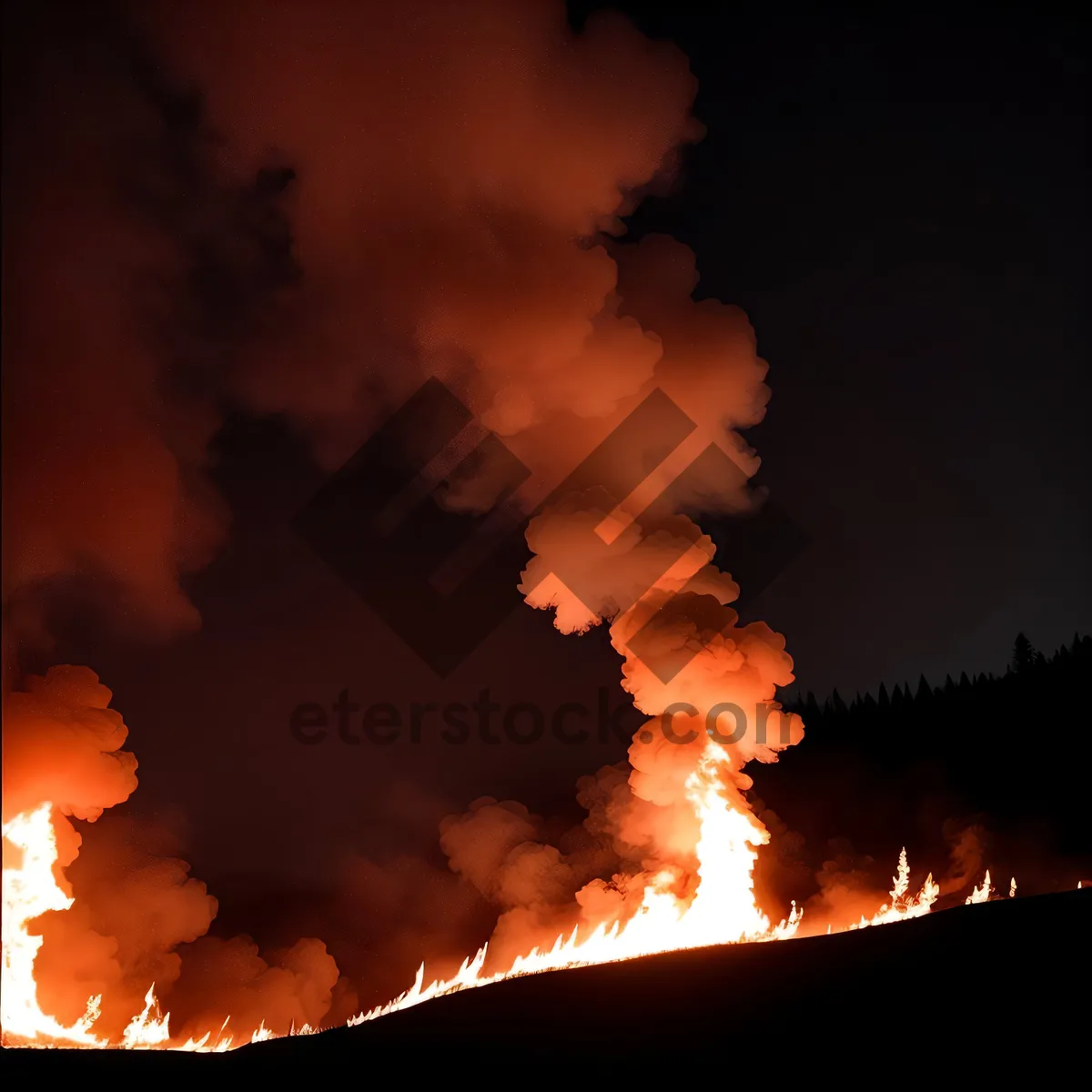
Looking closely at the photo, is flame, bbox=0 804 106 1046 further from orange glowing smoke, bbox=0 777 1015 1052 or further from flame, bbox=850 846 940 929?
flame, bbox=850 846 940 929

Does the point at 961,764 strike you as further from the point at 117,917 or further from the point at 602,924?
the point at 117,917

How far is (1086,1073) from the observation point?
8094 millimetres

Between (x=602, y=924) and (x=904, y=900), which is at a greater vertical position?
(x=904, y=900)

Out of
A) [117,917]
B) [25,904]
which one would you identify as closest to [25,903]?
[25,904]

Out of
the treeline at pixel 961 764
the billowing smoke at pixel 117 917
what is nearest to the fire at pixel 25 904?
the billowing smoke at pixel 117 917

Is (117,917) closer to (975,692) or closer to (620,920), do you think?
(620,920)

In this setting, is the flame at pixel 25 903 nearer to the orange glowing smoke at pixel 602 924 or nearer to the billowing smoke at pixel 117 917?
the orange glowing smoke at pixel 602 924

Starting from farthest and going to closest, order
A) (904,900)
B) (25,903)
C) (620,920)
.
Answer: (904,900), (620,920), (25,903)

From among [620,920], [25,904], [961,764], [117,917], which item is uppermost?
[961,764]

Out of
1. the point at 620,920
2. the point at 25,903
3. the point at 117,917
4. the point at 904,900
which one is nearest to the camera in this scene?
the point at 25,903

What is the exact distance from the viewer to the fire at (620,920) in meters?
16.1

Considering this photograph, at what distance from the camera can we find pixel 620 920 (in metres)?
22.4

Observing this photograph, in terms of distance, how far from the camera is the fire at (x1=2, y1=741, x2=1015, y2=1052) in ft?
52.7

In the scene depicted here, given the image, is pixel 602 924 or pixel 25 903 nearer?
pixel 25 903
